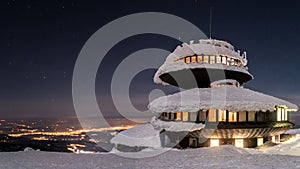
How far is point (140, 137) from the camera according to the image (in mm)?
31859

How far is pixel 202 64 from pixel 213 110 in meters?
6.86

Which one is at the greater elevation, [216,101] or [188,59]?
[188,59]

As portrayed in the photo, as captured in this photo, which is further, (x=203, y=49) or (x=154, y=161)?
(x=203, y=49)

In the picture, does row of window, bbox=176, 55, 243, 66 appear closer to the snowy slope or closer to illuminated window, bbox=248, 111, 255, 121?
illuminated window, bbox=248, 111, 255, 121

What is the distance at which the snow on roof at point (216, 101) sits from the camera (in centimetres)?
2175

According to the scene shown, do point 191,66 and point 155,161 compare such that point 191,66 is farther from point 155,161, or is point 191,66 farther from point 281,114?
point 155,161

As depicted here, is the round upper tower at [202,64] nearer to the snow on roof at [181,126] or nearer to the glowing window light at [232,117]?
the glowing window light at [232,117]

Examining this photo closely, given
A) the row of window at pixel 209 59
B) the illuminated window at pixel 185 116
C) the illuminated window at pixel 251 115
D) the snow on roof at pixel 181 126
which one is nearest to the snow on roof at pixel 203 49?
the row of window at pixel 209 59

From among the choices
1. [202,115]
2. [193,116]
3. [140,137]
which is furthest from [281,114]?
[140,137]

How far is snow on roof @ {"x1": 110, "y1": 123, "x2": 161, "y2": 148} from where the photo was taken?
30.2m

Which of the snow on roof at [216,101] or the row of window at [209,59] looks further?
the row of window at [209,59]

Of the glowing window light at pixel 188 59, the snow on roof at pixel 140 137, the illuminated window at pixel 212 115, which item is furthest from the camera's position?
the snow on roof at pixel 140 137

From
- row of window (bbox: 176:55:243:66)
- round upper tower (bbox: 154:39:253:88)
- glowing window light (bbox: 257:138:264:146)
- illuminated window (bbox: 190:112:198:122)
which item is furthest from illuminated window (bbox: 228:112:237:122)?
row of window (bbox: 176:55:243:66)

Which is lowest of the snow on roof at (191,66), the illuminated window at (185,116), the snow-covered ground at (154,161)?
the snow-covered ground at (154,161)
